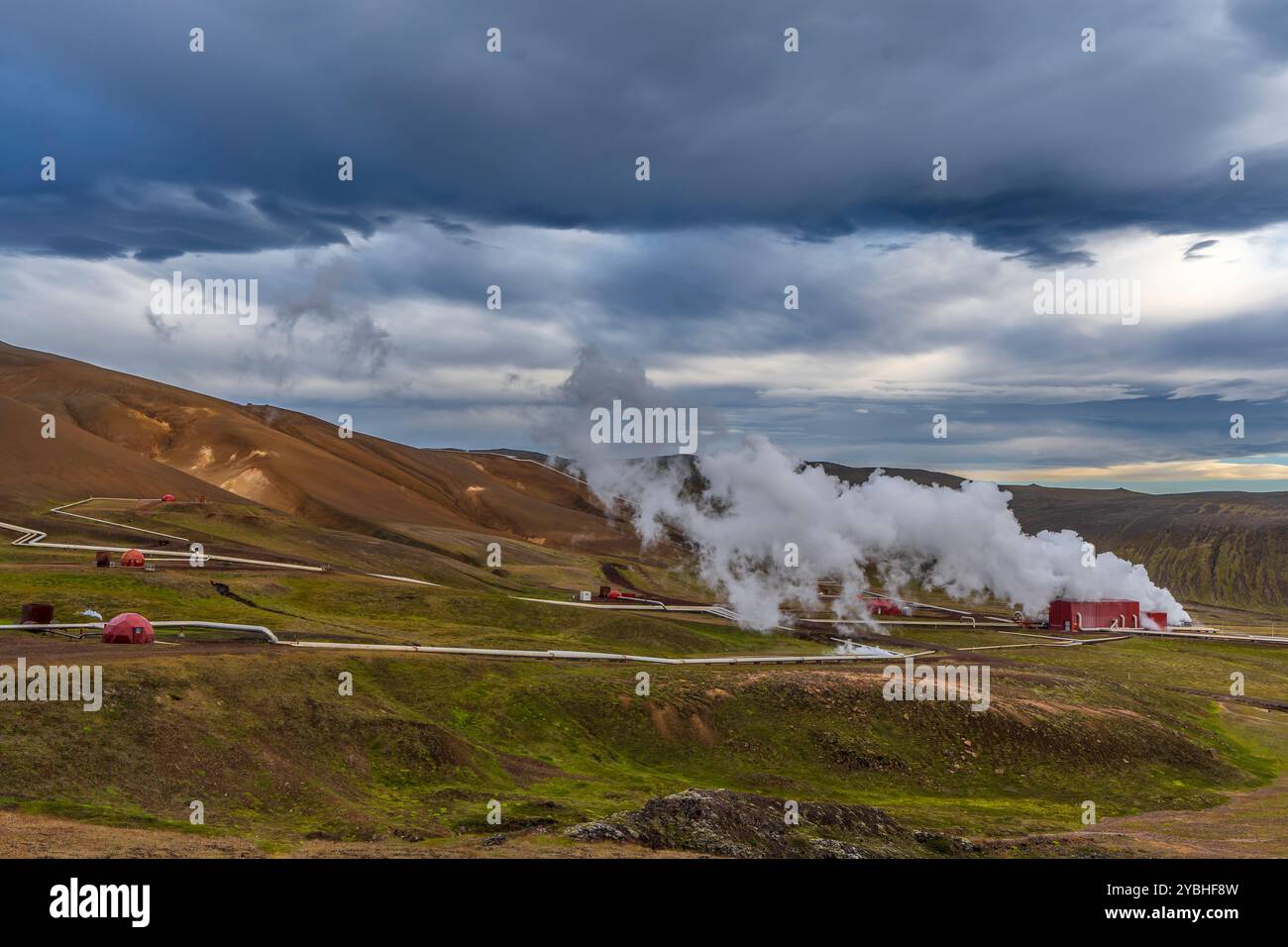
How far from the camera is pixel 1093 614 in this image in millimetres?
191625

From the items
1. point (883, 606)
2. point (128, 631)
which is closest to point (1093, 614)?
point (883, 606)

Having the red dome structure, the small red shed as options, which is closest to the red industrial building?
the small red shed

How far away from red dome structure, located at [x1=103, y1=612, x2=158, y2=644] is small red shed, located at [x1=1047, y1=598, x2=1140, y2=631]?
546 feet

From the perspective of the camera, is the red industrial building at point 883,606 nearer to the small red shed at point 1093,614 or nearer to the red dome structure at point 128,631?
the small red shed at point 1093,614

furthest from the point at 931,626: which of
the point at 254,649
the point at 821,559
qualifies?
the point at 254,649

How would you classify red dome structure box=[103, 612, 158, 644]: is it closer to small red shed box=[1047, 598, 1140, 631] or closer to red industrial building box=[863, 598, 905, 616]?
red industrial building box=[863, 598, 905, 616]

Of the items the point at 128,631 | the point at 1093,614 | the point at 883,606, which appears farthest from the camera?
the point at 1093,614

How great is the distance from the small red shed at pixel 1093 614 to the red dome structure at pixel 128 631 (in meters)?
166

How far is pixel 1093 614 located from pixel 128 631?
176 meters

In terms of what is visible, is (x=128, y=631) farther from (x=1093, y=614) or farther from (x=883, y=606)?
(x=1093, y=614)

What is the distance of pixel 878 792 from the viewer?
69938mm

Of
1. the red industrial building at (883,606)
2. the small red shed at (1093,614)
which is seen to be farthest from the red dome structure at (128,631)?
the small red shed at (1093,614)

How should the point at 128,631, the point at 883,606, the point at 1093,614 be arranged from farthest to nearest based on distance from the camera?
1. the point at 1093,614
2. the point at 883,606
3. the point at 128,631

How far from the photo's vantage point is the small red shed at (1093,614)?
189 meters
